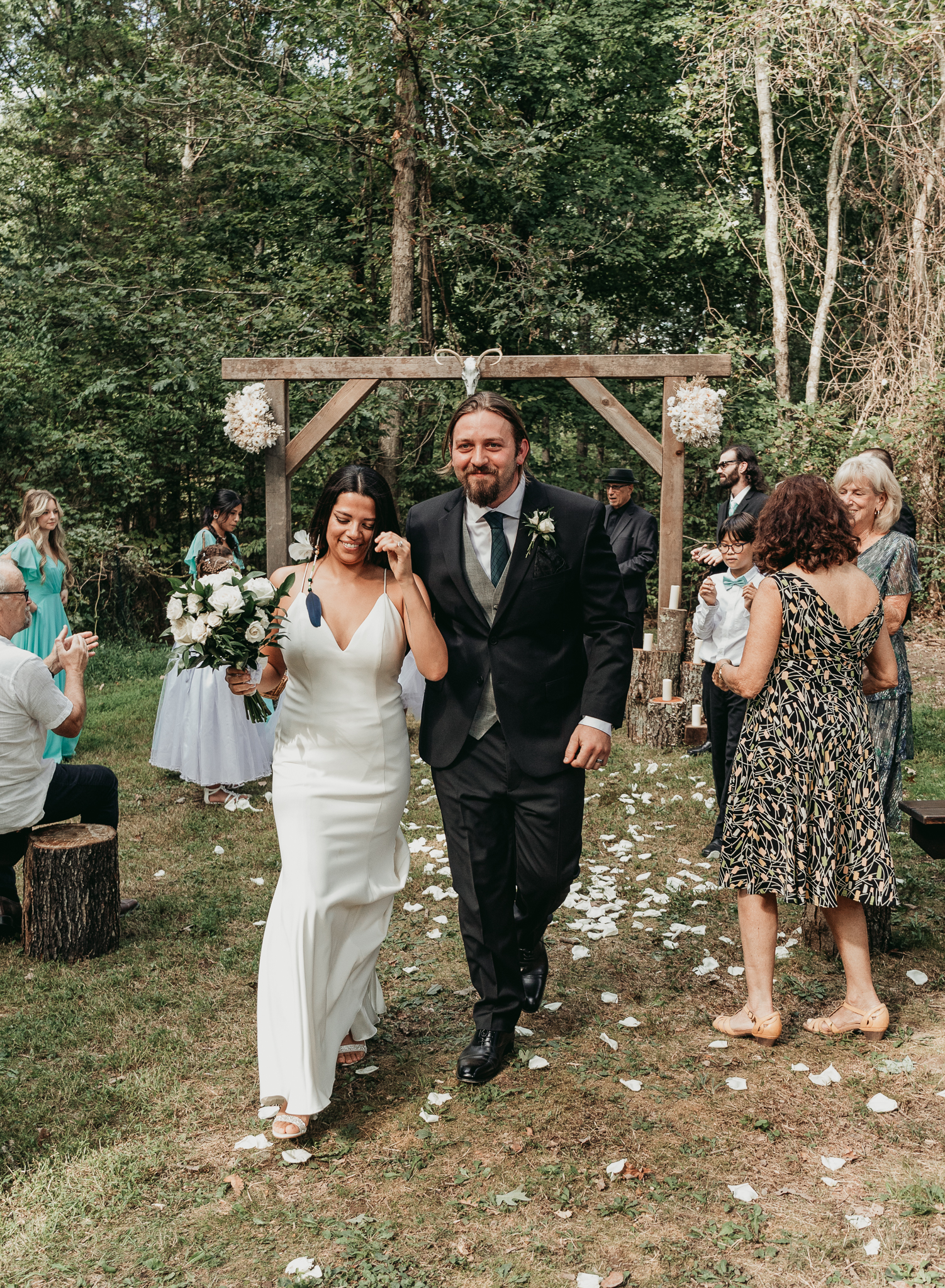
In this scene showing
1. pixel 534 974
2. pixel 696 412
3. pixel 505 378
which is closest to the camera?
pixel 534 974

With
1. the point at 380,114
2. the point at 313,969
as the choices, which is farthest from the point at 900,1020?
the point at 380,114

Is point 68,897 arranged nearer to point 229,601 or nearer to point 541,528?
point 229,601

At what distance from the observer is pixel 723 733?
19.6ft

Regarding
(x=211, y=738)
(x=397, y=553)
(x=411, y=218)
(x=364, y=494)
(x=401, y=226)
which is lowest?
(x=211, y=738)

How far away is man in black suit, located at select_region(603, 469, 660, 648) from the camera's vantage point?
9.36m

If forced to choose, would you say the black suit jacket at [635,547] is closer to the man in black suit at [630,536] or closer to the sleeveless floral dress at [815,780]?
the man in black suit at [630,536]

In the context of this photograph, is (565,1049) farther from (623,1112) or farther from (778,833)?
(778,833)

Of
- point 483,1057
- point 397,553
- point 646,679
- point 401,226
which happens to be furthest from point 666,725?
point 401,226

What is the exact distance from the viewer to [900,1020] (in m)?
4.32

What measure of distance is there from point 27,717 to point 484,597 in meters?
2.43

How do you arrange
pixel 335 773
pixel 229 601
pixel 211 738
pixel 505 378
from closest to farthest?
pixel 229 601, pixel 335 773, pixel 211 738, pixel 505 378

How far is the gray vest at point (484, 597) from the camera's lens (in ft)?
12.5

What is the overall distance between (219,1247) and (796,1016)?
2.45 metres

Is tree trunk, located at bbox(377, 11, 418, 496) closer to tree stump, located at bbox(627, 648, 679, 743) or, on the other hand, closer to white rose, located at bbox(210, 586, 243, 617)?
tree stump, located at bbox(627, 648, 679, 743)
